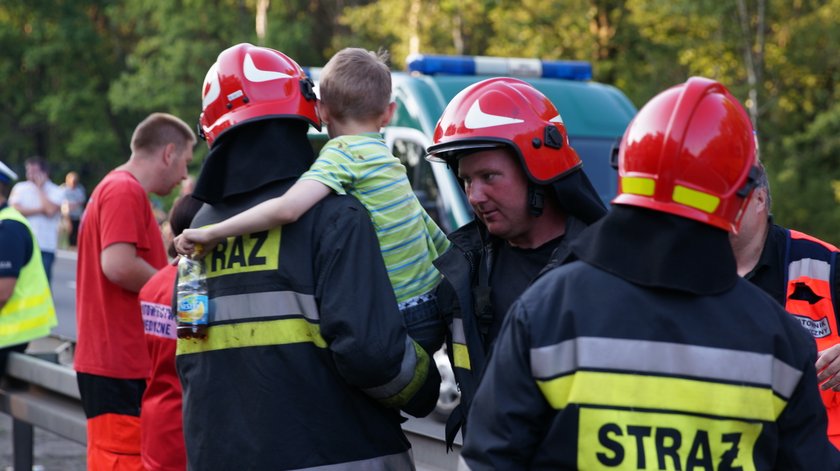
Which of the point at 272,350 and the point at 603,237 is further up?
the point at 603,237

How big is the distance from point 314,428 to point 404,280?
48 centimetres

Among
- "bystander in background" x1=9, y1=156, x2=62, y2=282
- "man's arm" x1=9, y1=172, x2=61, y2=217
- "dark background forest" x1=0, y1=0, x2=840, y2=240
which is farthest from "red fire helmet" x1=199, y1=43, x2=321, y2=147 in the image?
"dark background forest" x1=0, y1=0, x2=840, y2=240

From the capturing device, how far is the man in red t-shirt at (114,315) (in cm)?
475

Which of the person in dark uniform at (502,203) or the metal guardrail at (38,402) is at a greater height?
the person in dark uniform at (502,203)

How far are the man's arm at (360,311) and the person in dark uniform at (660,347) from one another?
826 millimetres

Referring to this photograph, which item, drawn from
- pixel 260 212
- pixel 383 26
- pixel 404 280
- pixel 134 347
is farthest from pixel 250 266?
pixel 383 26

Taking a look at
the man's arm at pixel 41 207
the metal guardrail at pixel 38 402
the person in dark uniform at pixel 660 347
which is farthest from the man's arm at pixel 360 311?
the man's arm at pixel 41 207

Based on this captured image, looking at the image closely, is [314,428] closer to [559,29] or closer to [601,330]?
[601,330]

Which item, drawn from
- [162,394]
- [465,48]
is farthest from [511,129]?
[465,48]

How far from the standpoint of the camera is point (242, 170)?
3334 millimetres

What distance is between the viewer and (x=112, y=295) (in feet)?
16.0

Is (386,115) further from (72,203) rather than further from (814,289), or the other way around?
(72,203)

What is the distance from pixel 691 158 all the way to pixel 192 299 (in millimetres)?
1641

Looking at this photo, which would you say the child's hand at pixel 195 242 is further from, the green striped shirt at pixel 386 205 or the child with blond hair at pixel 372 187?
the green striped shirt at pixel 386 205
